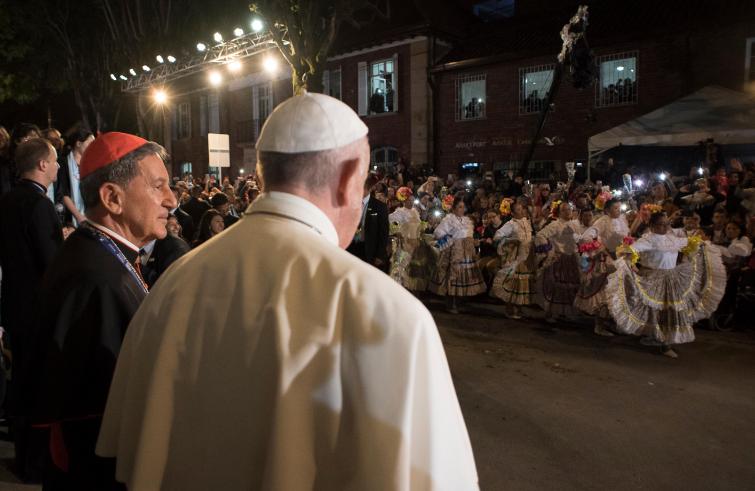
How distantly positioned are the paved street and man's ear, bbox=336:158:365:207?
3.37m

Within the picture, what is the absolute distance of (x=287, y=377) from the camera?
42.4 inches

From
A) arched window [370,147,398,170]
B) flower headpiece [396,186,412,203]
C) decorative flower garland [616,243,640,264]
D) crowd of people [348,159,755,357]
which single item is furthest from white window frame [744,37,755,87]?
arched window [370,147,398,170]

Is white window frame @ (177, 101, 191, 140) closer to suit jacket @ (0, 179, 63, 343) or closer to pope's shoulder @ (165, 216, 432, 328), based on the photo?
suit jacket @ (0, 179, 63, 343)

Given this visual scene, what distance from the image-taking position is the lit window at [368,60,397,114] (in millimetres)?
23156

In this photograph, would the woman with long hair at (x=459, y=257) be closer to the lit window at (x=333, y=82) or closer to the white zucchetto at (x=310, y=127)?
the white zucchetto at (x=310, y=127)

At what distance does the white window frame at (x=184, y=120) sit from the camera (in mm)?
33844

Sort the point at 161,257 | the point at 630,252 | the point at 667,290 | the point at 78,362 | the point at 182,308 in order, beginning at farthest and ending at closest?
the point at 630,252 < the point at 667,290 < the point at 161,257 < the point at 78,362 < the point at 182,308

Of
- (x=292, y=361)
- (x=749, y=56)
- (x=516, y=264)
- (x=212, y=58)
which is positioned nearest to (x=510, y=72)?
(x=749, y=56)

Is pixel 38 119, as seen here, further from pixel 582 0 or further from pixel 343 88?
pixel 582 0

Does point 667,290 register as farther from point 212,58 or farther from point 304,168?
point 212,58

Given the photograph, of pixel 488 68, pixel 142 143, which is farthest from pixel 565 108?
pixel 142 143

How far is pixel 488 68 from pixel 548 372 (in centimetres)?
1610

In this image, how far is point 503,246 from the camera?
9.79 meters

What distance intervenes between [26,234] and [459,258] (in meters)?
7.48
